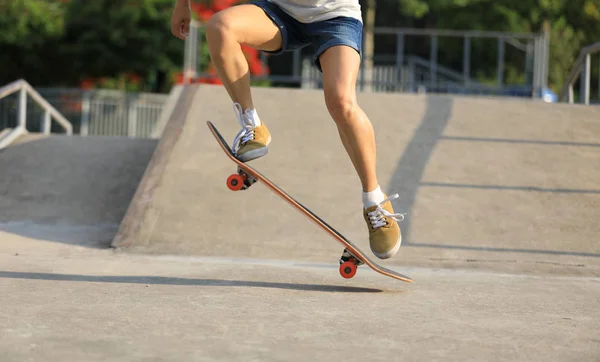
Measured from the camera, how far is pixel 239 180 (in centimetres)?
459

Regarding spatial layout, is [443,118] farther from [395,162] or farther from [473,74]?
[473,74]

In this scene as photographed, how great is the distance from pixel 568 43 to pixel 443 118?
26.0 m

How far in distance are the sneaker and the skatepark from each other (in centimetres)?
62

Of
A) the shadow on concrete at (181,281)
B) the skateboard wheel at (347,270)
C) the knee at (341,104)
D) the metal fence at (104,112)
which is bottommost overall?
the metal fence at (104,112)

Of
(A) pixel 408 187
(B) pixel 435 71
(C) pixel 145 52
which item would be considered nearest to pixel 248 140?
(A) pixel 408 187

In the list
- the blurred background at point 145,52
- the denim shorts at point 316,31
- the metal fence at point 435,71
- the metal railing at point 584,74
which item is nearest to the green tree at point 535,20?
the blurred background at point 145,52

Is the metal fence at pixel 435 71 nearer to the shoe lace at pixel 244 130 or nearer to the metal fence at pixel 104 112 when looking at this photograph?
the metal fence at pixel 104 112

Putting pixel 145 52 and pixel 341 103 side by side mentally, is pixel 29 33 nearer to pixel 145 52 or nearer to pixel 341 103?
pixel 145 52

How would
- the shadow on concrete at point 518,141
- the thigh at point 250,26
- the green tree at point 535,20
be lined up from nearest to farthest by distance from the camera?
1. the thigh at point 250,26
2. the shadow on concrete at point 518,141
3. the green tree at point 535,20

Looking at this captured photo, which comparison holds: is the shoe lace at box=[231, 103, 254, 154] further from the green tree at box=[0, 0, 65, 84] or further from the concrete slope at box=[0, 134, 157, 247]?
the green tree at box=[0, 0, 65, 84]

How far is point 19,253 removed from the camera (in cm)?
525

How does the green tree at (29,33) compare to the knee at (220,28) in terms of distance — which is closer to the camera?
the knee at (220,28)

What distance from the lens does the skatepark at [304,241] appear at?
298 cm

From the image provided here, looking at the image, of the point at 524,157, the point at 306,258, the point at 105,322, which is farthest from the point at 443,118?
the point at 105,322
